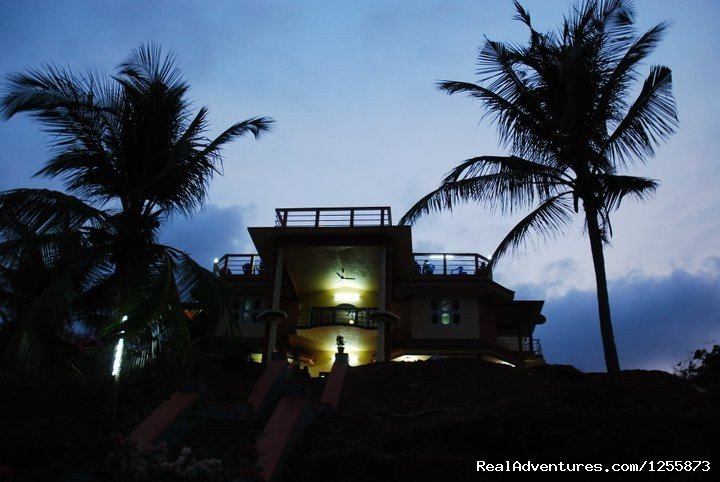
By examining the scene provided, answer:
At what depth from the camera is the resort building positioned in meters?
25.7

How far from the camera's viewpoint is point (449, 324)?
94.3 feet

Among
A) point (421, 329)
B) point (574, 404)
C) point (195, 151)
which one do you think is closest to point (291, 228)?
point (421, 329)

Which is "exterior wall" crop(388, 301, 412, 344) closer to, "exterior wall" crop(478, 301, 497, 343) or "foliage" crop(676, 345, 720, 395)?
"exterior wall" crop(478, 301, 497, 343)

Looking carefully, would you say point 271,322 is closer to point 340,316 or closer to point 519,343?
point 340,316

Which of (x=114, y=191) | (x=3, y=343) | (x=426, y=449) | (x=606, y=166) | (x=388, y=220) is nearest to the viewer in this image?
(x=426, y=449)

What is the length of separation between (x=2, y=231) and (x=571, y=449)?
10060mm

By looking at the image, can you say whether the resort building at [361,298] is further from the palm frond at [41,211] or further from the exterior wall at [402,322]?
the palm frond at [41,211]

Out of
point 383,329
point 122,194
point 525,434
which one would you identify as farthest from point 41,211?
point 383,329

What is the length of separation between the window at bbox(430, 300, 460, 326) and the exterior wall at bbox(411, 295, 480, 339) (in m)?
0.09

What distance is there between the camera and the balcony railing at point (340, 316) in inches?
1043

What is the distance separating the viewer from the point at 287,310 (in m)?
29.9

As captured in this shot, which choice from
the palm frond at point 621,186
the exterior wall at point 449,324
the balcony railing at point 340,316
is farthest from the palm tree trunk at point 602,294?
the exterior wall at point 449,324

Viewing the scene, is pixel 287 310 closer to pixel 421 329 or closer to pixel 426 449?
pixel 421 329

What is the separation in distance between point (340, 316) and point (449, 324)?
4.89 metres
